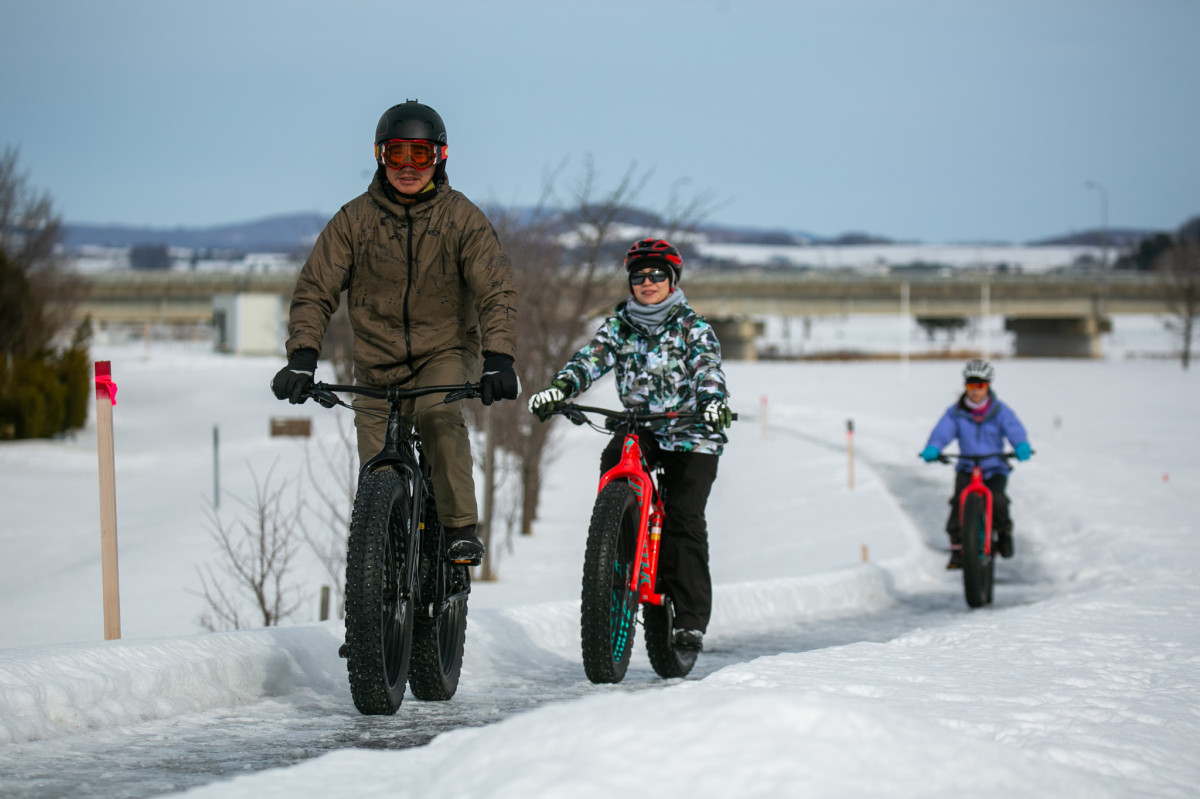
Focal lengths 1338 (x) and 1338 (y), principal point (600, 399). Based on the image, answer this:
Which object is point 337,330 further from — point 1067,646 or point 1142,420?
point 1142,420

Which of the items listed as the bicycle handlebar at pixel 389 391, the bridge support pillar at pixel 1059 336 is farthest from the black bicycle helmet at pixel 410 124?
the bridge support pillar at pixel 1059 336

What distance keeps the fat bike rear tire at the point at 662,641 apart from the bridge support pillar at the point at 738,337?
71.0 metres

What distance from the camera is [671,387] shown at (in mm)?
6449

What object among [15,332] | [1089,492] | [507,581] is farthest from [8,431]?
[1089,492]

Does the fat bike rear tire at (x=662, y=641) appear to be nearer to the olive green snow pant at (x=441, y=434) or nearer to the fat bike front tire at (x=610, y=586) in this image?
the fat bike front tire at (x=610, y=586)

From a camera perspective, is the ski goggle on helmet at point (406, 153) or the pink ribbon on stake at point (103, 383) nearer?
the ski goggle on helmet at point (406, 153)

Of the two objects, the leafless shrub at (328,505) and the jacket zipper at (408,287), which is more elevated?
the jacket zipper at (408,287)

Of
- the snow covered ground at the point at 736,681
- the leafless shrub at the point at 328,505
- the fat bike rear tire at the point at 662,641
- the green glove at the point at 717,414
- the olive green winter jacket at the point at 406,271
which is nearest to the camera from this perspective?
the snow covered ground at the point at 736,681

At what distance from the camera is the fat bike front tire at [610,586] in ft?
18.5

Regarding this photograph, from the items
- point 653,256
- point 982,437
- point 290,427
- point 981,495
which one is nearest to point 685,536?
point 653,256

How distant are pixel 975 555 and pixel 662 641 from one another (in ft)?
16.3

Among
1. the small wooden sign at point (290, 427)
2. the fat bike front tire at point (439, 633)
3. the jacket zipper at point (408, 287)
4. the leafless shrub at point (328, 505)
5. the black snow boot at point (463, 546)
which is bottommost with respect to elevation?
the leafless shrub at point (328, 505)

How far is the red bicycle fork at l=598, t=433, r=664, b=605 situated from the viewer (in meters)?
6.05

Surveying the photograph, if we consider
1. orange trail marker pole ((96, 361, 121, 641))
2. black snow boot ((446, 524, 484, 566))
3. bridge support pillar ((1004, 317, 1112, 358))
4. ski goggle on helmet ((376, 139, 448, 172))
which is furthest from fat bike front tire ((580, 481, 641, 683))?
bridge support pillar ((1004, 317, 1112, 358))
